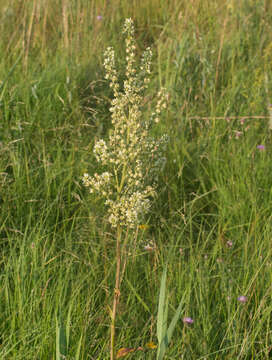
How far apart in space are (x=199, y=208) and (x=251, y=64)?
4.18ft

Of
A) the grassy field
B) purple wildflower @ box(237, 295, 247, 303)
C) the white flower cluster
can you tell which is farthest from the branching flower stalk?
purple wildflower @ box(237, 295, 247, 303)

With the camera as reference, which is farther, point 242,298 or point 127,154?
point 242,298

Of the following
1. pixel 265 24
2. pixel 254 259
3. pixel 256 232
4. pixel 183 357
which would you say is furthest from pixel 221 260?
pixel 265 24

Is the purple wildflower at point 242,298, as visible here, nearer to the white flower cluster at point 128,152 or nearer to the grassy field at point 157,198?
the grassy field at point 157,198

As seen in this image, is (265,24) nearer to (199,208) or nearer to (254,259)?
(199,208)

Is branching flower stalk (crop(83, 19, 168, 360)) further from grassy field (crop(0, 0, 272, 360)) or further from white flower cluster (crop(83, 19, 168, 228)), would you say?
grassy field (crop(0, 0, 272, 360))

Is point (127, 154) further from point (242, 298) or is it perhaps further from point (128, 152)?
point (242, 298)

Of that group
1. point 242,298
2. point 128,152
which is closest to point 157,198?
point 242,298

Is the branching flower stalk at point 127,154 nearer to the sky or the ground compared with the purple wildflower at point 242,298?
nearer to the sky

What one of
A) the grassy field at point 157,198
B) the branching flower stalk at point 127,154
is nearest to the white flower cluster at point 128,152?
the branching flower stalk at point 127,154

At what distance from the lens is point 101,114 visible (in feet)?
9.39

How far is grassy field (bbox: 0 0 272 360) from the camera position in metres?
1.56

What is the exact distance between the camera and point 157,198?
2.19 metres

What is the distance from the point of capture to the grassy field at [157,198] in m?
1.56
